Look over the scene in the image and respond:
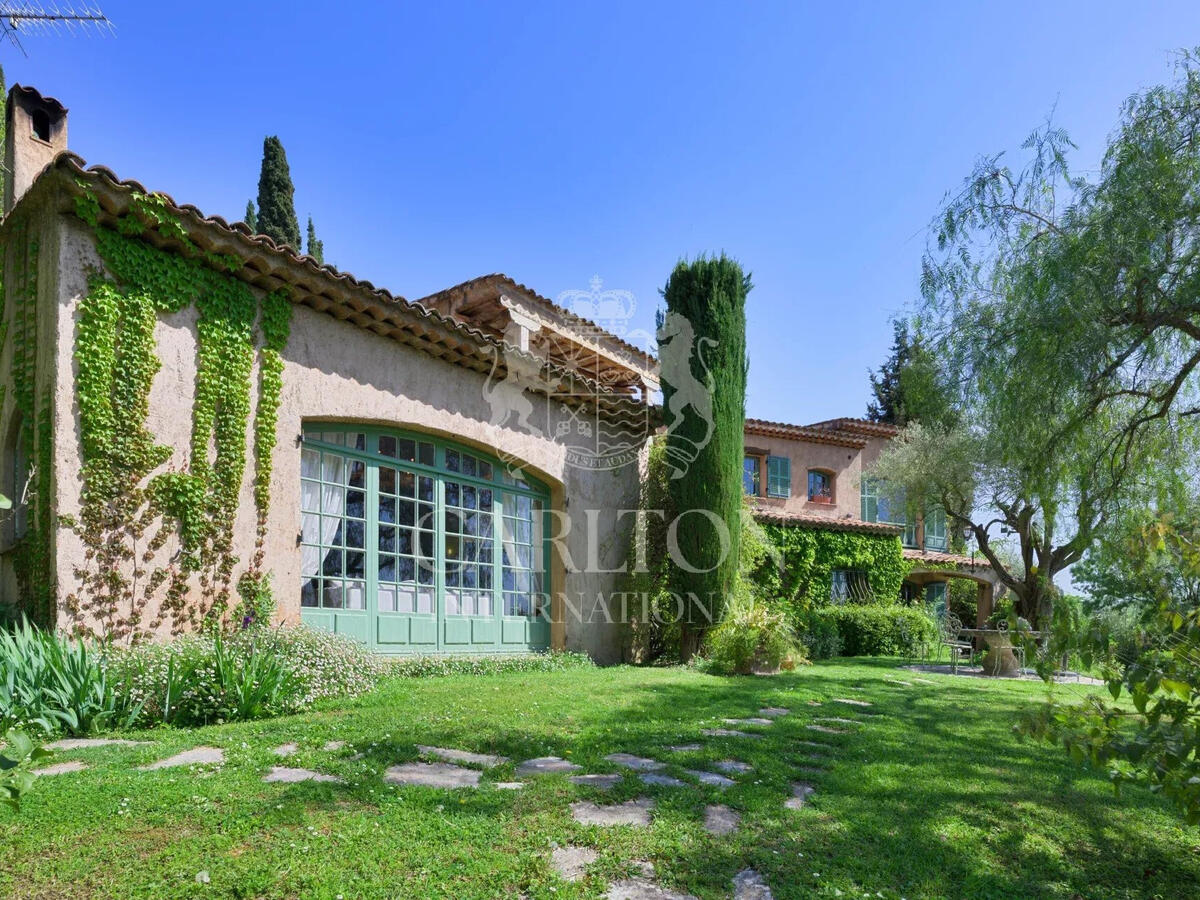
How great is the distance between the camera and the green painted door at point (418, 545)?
28.2 feet

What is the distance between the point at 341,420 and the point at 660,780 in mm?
5869

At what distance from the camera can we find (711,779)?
4434mm

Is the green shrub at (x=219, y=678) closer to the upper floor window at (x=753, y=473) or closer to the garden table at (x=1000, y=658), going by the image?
the garden table at (x=1000, y=658)

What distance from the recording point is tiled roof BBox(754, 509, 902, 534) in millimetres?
18219

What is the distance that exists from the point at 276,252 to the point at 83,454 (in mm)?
2536

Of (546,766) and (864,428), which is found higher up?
(864,428)

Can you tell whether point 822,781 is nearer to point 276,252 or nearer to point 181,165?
point 276,252

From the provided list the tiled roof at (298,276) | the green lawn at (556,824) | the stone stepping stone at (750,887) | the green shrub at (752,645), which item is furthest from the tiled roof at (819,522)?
the stone stepping stone at (750,887)

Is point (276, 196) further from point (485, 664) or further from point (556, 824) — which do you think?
point (556, 824)

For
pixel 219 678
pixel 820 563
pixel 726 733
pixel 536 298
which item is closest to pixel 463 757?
→ pixel 726 733

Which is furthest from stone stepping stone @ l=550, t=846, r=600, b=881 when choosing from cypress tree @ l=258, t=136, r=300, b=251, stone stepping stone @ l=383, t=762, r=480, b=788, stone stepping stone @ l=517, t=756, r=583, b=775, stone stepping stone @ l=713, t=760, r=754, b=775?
cypress tree @ l=258, t=136, r=300, b=251

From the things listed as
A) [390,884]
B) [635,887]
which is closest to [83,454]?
[390,884]

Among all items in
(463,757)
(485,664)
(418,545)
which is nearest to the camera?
(463,757)

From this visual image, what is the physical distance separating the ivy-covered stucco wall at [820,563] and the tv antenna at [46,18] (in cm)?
1469
